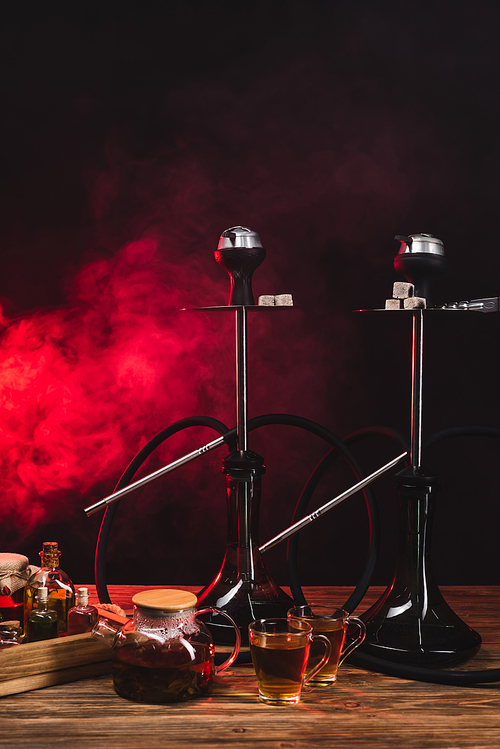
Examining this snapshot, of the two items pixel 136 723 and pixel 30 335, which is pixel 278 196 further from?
pixel 136 723

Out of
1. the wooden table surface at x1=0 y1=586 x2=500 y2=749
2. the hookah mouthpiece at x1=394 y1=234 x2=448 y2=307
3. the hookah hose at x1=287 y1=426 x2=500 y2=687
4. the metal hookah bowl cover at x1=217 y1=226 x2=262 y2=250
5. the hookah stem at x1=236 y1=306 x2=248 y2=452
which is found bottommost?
the wooden table surface at x1=0 y1=586 x2=500 y2=749

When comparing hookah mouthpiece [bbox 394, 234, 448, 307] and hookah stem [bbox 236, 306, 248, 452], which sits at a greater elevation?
hookah mouthpiece [bbox 394, 234, 448, 307]

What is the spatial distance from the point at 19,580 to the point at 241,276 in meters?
0.72

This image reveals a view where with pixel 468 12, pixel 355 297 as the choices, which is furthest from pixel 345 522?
pixel 468 12

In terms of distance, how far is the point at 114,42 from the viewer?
187 centimetres

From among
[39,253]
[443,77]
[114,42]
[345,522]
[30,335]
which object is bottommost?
[345,522]

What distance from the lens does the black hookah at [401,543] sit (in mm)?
1244

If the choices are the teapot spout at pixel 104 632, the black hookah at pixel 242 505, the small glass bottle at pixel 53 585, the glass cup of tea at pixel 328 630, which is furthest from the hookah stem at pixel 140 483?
the glass cup of tea at pixel 328 630

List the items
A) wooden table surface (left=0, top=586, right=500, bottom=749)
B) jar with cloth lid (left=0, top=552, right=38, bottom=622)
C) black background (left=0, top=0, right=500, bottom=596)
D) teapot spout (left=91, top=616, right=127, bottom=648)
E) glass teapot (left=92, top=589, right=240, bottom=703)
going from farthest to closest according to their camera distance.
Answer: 1. black background (left=0, top=0, right=500, bottom=596)
2. jar with cloth lid (left=0, top=552, right=38, bottom=622)
3. teapot spout (left=91, top=616, right=127, bottom=648)
4. glass teapot (left=92, top=589, right=240, bottom=703)
5. wooden table surface (left=0, top=586, right=500, bottom=749)

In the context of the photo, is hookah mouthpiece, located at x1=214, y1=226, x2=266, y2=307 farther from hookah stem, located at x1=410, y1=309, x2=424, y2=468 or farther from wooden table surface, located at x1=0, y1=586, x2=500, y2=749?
wooden table surface, located at x1=0, y1=586, x2=500, y2=749

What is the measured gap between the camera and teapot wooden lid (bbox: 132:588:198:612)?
109cm

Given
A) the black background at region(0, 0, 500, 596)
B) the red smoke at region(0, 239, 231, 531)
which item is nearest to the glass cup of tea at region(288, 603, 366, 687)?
the black background at region(0, 0, 500, 596)

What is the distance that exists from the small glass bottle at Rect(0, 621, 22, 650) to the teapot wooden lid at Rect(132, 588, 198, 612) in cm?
28

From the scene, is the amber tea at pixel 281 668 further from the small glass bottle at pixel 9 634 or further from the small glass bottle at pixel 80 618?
the small glass bottle at pixel 9 634
